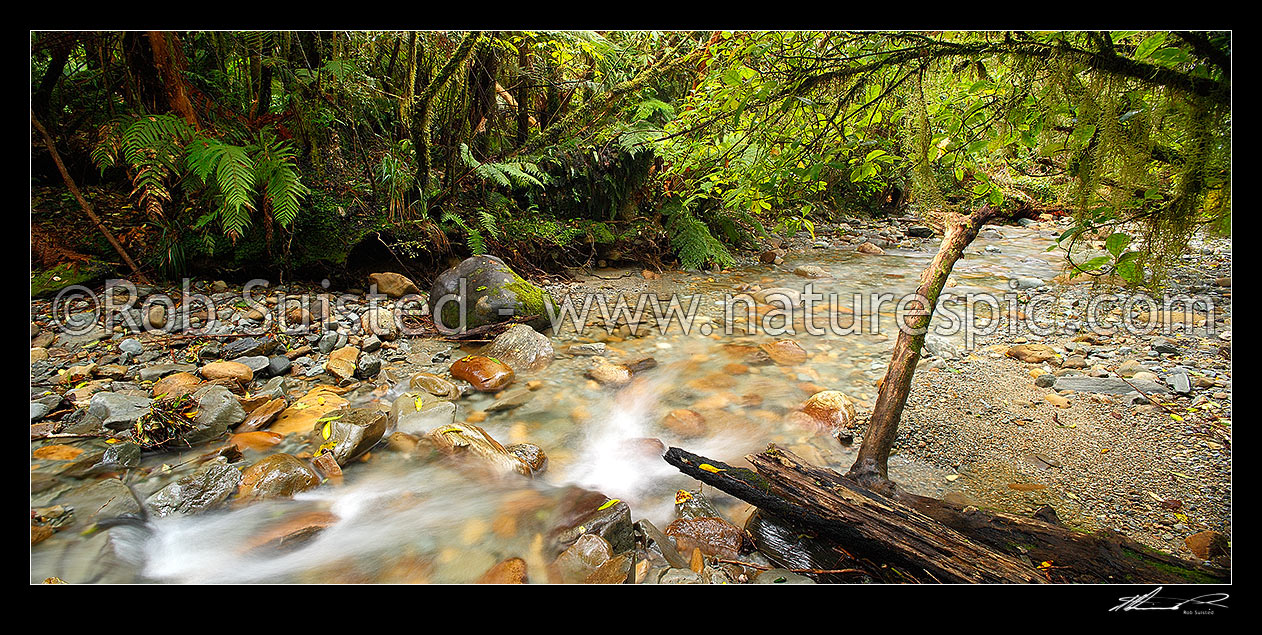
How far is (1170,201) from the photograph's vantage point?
4.65 feet

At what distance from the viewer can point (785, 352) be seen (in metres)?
3.93

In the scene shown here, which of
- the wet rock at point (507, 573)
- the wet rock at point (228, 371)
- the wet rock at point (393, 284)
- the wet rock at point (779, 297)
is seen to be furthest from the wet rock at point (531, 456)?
the wet rock at point (779, 297)

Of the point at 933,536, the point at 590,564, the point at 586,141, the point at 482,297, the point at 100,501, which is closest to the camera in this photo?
the point at 933,536

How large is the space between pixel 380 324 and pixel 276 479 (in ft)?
6.09

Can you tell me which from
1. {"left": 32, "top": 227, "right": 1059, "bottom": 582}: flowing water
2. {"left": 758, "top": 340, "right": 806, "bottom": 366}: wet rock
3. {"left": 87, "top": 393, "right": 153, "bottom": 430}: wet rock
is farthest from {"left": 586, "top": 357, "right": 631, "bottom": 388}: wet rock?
{"left": 87, "top": 393, "right": 153, "bottom": 430}: wet rock

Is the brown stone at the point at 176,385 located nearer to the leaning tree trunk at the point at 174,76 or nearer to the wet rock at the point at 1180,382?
the leaning tree trunk at the point at 174,76

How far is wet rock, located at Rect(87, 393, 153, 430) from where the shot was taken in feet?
7.80

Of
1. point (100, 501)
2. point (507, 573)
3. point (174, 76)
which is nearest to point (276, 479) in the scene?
point (100, 501)

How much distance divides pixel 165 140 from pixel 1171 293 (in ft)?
22.5

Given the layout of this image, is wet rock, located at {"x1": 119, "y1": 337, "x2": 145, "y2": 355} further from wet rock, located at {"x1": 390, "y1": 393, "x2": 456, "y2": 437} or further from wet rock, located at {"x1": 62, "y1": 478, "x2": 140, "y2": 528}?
wet rock, located at {"x1": 390, "y1": 393, "x2": 456, "y2": 437}

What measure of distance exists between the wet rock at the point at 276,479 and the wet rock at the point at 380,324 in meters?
1.63

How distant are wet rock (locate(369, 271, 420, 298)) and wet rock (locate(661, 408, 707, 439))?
9.16 ft

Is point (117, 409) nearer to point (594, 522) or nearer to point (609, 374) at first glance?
point (594, 522)
